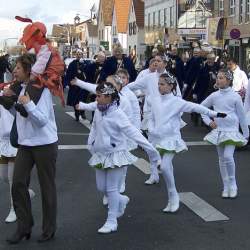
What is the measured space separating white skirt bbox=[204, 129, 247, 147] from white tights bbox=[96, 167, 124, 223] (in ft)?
6.23

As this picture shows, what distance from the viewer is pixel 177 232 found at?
5875mm

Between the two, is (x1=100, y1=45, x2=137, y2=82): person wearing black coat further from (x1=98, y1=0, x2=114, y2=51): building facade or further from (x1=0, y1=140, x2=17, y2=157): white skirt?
(x1=98, y1=0, x2=114, y2=51): building facade

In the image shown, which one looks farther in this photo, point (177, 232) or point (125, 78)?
point (125, 78)

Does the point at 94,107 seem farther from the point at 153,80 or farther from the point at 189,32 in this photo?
the point at 189,32

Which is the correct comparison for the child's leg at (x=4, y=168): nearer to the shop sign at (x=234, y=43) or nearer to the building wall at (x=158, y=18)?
the shop sign at (x=234, y=43)

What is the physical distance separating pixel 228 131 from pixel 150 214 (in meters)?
1.60

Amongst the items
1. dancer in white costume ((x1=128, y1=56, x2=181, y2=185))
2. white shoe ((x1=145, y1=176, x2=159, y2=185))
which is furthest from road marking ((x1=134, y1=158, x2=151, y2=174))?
dancer in white costume ((x1=128, y1=56, x2=181, y2=185))

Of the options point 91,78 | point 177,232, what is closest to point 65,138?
point 91,78

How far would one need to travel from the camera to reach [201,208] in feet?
22.2

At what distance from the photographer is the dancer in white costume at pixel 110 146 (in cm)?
581

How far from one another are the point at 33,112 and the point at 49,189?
847 millimetres

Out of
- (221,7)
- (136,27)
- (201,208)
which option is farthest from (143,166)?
(136,27)

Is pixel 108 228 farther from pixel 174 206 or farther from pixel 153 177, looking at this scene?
pixel 153 177

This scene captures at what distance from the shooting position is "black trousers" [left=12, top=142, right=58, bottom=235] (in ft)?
17.4
